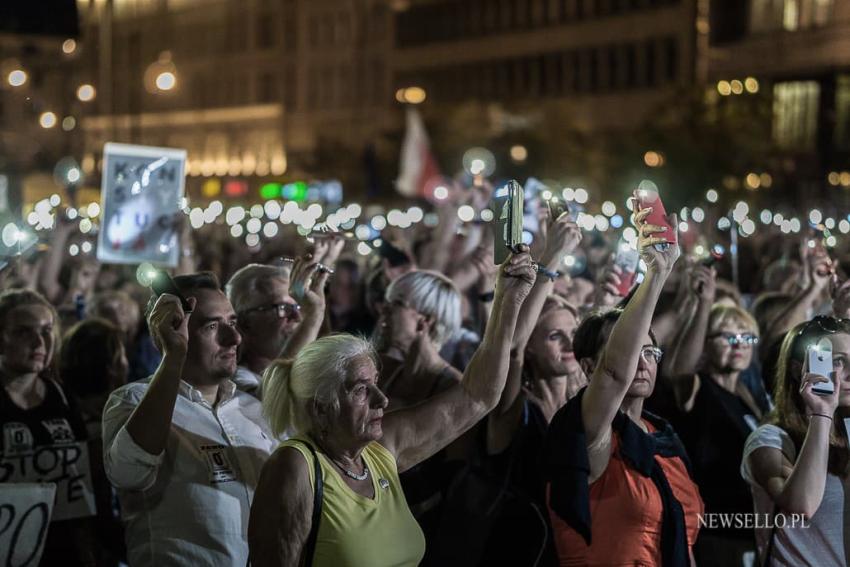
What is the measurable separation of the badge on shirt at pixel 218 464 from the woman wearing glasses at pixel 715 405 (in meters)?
2.39

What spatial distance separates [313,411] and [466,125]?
5458 cm

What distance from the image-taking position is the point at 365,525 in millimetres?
4781

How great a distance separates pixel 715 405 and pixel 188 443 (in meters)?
2.88

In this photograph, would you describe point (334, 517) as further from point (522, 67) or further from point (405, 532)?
point (522, 67)

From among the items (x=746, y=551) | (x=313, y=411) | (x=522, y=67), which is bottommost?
(x=746, y=551)

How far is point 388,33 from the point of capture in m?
83.4

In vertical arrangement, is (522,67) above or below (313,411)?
above

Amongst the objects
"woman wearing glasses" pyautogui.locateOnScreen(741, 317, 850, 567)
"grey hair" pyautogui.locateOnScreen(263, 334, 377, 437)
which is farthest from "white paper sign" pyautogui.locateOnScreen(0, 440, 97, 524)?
"woman wearing glasses" pyautogui.locateOnScreen(741, 317, 850, 567)

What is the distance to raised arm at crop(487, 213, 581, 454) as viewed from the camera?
583 cm

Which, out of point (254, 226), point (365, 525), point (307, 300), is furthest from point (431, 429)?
point (254, 226)


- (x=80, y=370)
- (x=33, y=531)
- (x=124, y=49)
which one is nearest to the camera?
(x=33, y=531)

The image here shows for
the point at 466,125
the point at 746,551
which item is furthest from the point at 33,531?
the point at 466,125

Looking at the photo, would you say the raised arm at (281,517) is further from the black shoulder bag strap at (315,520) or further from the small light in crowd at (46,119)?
the small light in crowd at (46,119)

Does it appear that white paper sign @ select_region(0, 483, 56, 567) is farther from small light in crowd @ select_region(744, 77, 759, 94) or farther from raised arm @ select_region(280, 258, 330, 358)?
small light in crowd @ select_region(744, 77, 759, 94)
